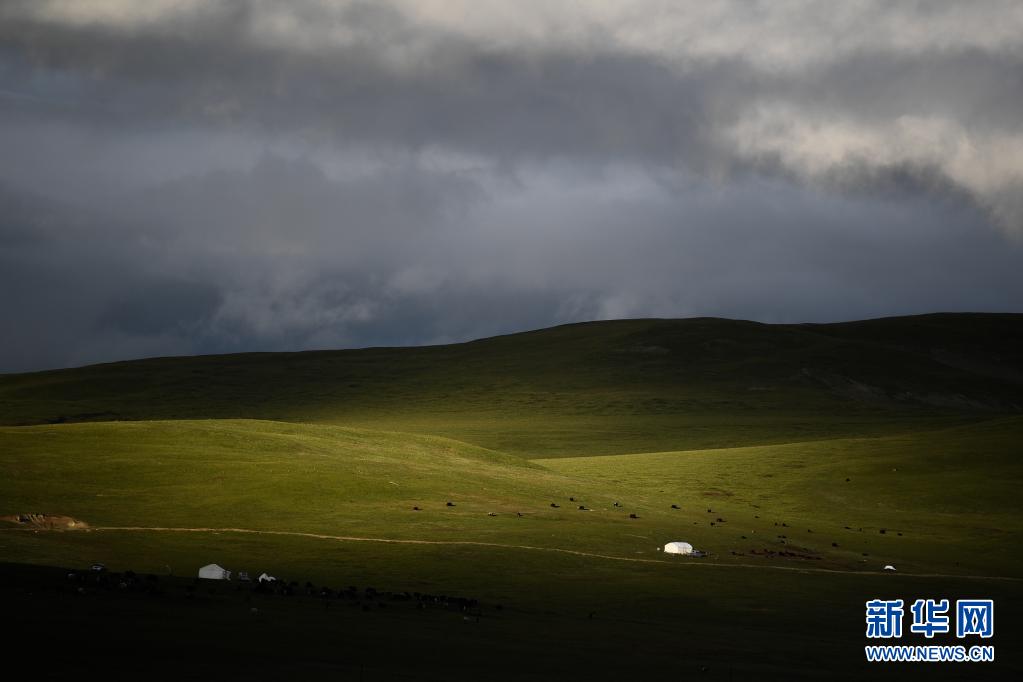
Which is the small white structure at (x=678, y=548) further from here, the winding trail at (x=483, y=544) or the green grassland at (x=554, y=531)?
the winding trail at (x=483, y=544)

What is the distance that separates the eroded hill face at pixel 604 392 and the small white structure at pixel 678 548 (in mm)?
62881

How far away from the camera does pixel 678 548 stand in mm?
52875

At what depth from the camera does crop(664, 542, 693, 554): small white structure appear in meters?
52.8

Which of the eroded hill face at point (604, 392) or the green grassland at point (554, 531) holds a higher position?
the eroded hill face at point (604, 392)

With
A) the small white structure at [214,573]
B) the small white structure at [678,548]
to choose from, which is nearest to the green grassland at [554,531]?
the small white structure at [678,548]

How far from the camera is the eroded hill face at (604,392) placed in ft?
433

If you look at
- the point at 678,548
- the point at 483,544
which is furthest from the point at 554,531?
the point at 678,548

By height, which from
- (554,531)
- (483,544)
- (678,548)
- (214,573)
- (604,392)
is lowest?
(214,573)

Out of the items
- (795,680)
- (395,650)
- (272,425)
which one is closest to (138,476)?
(272,425)

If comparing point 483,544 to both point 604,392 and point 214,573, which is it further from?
point 604,392

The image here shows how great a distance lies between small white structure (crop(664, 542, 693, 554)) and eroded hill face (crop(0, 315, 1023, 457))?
62.9 m

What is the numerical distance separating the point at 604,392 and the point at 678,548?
358 feet

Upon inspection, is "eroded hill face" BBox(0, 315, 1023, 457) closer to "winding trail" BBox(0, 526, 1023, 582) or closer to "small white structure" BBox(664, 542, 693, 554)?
"small white structure" BBox(664, 542, 693, 554)

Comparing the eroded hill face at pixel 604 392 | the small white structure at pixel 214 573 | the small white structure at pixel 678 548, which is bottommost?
the small white structure at pixel 214 573
